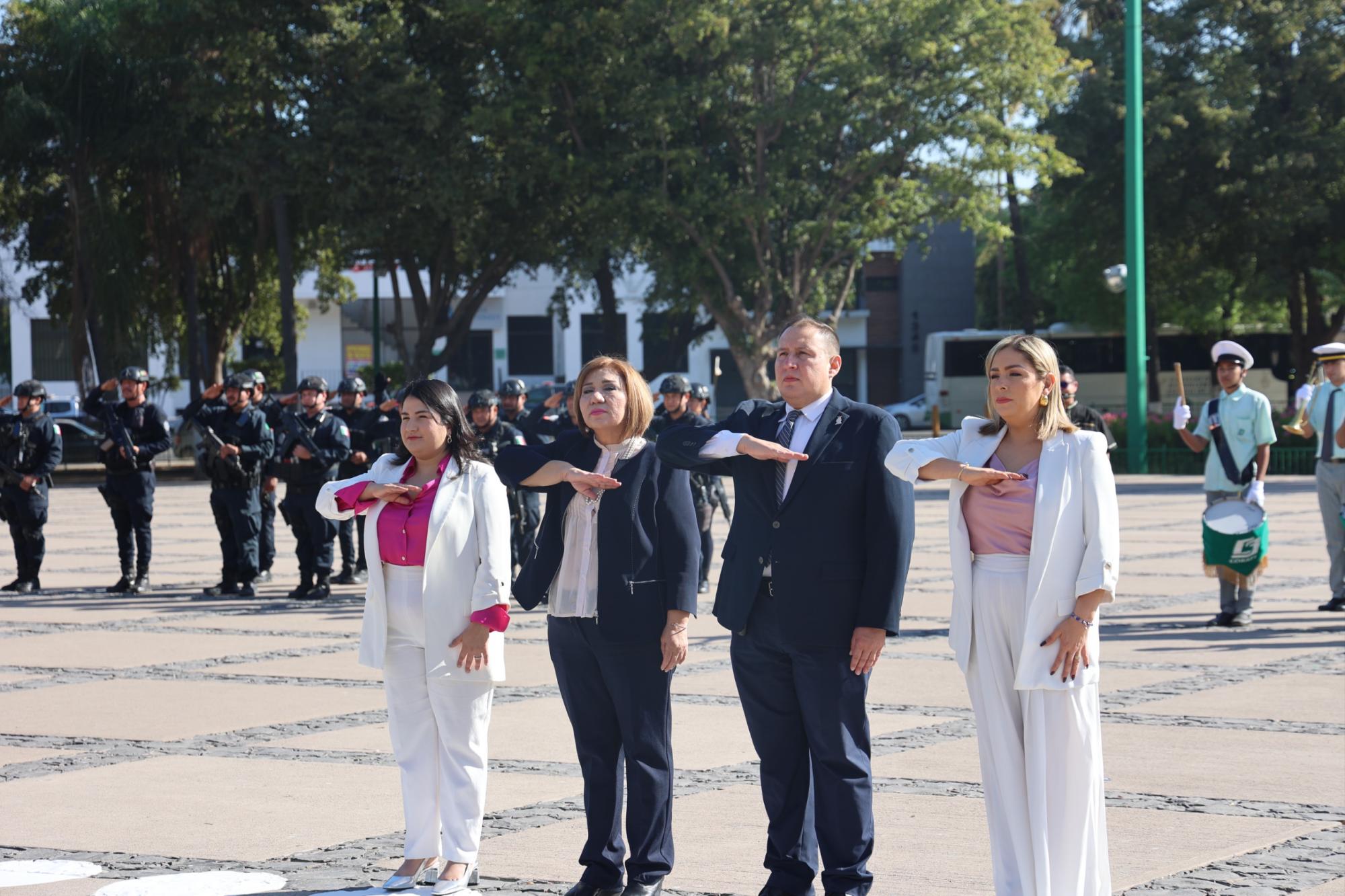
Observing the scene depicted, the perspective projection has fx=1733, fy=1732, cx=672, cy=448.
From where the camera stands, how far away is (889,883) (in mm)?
5414

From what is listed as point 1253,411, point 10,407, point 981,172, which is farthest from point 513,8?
point 1253,411

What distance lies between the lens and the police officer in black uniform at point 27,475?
50.4ft

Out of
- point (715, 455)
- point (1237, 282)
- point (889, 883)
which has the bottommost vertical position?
point (889, 883)

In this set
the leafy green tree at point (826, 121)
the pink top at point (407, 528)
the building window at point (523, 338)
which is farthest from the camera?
the building window at point (523, 338)

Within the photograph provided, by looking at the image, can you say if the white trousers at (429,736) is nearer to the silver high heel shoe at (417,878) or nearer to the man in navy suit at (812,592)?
the silver high heel shoe at (417,878)

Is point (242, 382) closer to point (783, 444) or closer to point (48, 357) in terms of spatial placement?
point (783, 444)

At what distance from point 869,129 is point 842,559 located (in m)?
30.2

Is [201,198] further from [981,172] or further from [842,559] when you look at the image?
[842,559]

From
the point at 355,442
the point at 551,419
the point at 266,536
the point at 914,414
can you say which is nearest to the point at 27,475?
the point at 266,536

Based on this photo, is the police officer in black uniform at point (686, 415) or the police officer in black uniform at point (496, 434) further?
the police officer in black uniform at point (686, 415)

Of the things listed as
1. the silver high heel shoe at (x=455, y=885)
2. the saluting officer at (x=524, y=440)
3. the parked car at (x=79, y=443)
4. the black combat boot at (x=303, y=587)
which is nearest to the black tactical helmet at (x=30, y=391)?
the black combat boot at (x=303, y=587)

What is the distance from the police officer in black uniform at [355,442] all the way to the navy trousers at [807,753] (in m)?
10.5

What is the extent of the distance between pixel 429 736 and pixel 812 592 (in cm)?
134

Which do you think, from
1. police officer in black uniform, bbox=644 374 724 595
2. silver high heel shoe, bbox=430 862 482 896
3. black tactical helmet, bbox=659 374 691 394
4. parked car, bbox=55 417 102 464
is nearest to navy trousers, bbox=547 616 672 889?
silver high heel shoe, bbox=430 862 482 896
